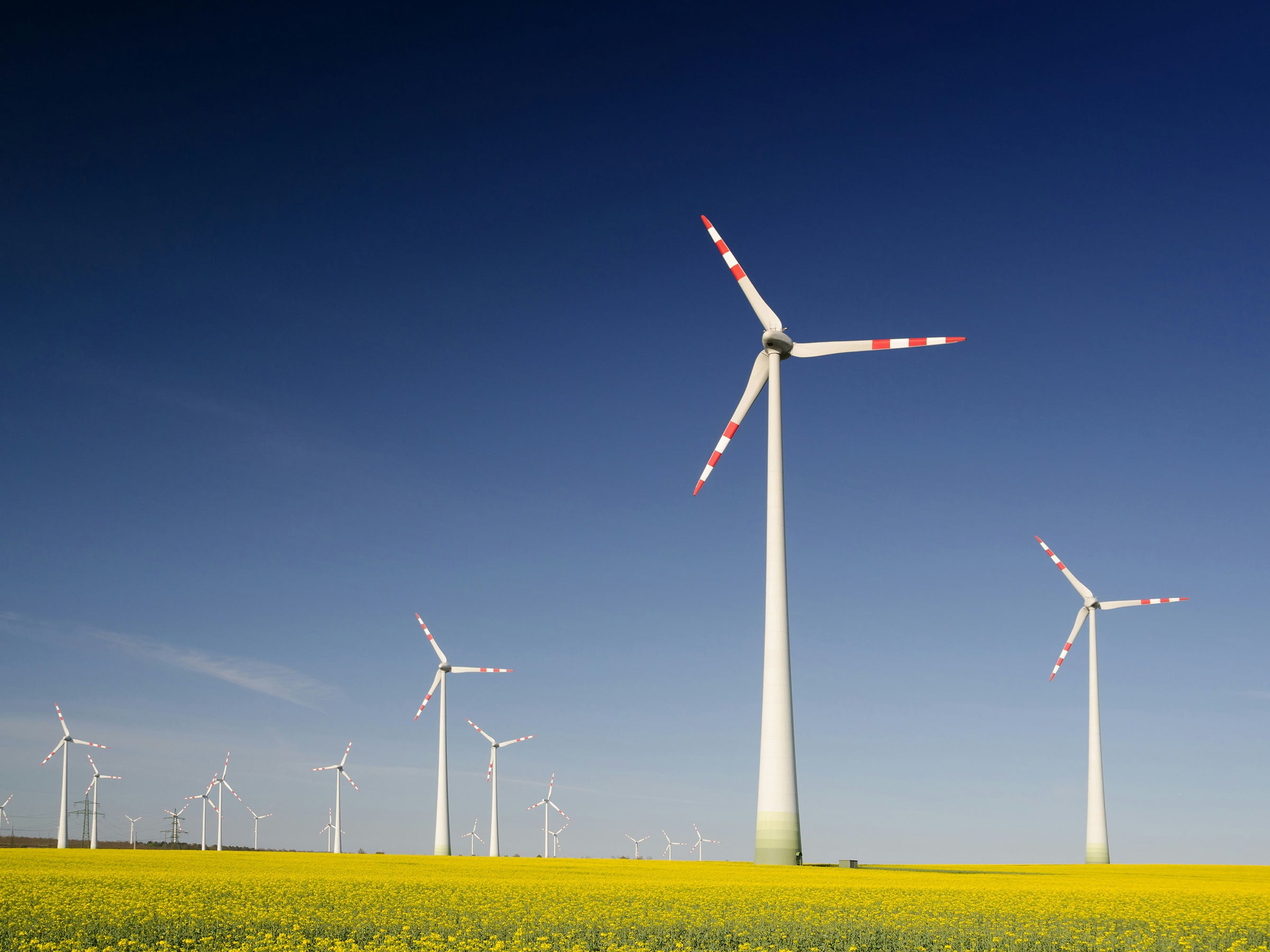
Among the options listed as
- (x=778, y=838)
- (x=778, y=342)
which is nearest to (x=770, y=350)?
(x=778, y=342)

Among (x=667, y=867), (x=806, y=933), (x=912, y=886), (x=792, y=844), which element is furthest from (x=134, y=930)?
(x=667, y=867)

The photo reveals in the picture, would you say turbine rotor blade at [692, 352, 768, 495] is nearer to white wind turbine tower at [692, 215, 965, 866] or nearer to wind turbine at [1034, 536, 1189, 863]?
white wind turbine tower at [692, 215, 965, 866]

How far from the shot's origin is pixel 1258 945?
24484mm

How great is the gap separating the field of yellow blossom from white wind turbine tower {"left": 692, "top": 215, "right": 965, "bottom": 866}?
3.78 metres

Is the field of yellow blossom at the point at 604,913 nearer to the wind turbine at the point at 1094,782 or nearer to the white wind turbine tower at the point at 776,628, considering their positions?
the white wind turbine tower at the point at 776,628

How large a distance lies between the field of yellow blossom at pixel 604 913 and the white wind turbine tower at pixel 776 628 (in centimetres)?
378

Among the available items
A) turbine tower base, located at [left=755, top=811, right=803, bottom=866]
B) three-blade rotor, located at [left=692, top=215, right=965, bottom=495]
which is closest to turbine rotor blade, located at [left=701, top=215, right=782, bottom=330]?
three-blade rotor, located at [left=692, top=215, right=965, bottom=495]

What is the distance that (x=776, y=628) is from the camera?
2343 inches

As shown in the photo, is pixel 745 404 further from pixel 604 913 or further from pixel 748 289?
pixel 604 913

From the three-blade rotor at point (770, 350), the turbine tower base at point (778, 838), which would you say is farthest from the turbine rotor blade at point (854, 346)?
the turbine tower base at point (778, 838)

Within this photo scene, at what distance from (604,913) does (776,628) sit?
3087cm

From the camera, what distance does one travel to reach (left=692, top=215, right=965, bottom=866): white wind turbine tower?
56312 mm

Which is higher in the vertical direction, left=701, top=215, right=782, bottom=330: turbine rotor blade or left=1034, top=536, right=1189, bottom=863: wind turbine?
left=701, top=215, right=782, bottom=330: turbine rotor blade

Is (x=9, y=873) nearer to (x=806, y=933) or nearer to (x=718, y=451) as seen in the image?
(x=806, y=933)
